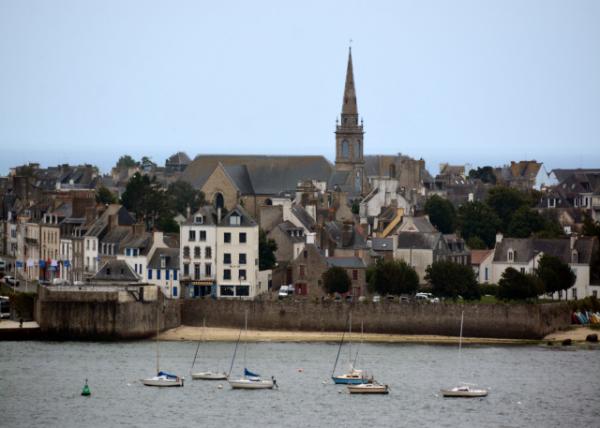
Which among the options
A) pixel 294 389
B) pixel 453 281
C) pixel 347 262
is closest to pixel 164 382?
pixel 294 389

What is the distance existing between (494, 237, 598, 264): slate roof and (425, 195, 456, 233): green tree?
25.8 meters

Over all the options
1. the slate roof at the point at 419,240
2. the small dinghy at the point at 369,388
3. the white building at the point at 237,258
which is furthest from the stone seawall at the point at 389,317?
the small dinghy at the point at 369,388

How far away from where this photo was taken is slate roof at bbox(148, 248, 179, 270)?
11225 centimetres

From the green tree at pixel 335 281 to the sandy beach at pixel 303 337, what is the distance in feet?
20.7

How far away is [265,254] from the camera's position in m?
115

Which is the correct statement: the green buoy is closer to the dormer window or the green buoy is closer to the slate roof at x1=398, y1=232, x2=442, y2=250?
the dormer window

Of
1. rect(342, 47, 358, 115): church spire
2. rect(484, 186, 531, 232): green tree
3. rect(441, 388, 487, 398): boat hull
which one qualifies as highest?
rect(342, 47, 358, 115): church spire

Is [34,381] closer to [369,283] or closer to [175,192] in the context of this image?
[369,283]

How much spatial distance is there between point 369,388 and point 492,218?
53.3 meters

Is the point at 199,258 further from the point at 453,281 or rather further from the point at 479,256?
the point at 479,256

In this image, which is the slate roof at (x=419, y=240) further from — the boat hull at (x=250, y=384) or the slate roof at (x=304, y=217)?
the boat hull at (x=250, y=384)

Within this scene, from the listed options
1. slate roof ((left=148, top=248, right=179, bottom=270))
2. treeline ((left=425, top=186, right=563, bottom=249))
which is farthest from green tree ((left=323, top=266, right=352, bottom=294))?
treeline ((left=425, top=186, right=563, bottom=249))

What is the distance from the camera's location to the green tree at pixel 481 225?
14050 cm

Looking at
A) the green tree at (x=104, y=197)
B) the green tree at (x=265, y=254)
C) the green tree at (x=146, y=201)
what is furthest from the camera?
the green tree at (x=104, y=197)
